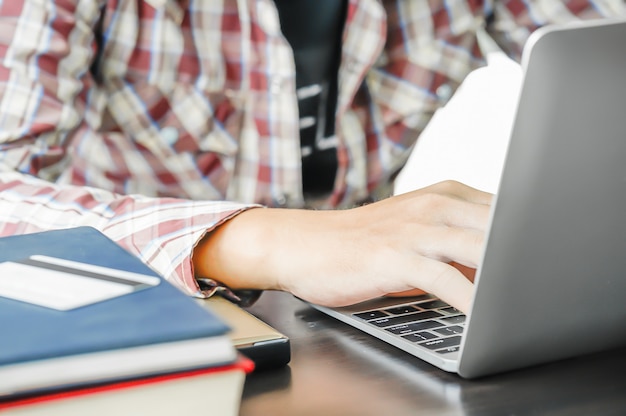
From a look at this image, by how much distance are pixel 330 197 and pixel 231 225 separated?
0.53 meters

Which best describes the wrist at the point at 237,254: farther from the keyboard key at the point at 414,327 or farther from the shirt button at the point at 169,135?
the shirt button at the point at 169,135

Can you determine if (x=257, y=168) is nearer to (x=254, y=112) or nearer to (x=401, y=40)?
(x=254, y=112)

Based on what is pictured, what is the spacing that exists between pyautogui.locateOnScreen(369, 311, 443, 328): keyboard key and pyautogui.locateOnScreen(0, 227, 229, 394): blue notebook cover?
22 centimetres

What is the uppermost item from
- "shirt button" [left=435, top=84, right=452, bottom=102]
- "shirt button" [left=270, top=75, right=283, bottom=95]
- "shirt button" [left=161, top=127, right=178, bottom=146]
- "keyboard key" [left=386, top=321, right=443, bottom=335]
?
"shirt button" [left=270, top=75, right=283, bottom=95]

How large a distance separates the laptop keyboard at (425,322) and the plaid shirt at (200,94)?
297mm

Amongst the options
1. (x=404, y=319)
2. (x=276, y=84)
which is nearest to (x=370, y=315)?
(x=404, y=319)

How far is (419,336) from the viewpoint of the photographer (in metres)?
0.54

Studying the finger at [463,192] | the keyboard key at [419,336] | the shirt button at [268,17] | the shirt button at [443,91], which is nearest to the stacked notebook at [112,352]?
the keyboard key at [419,336]

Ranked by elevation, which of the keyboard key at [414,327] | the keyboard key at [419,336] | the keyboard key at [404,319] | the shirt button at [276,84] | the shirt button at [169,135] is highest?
the shirt button at [276,84]

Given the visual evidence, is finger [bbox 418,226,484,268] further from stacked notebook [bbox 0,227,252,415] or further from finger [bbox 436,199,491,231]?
stacked notebook [bbox 0,227,252,415]

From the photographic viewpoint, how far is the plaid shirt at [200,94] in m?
0.88

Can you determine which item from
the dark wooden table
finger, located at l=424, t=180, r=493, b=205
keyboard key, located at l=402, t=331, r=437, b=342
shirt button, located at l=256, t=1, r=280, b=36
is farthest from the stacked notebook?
shirt button, located at l=256, t=1, r=280, b=36

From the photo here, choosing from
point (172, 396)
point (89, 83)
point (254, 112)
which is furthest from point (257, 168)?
point (172, 396)

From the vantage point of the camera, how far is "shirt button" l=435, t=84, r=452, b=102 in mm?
1252
